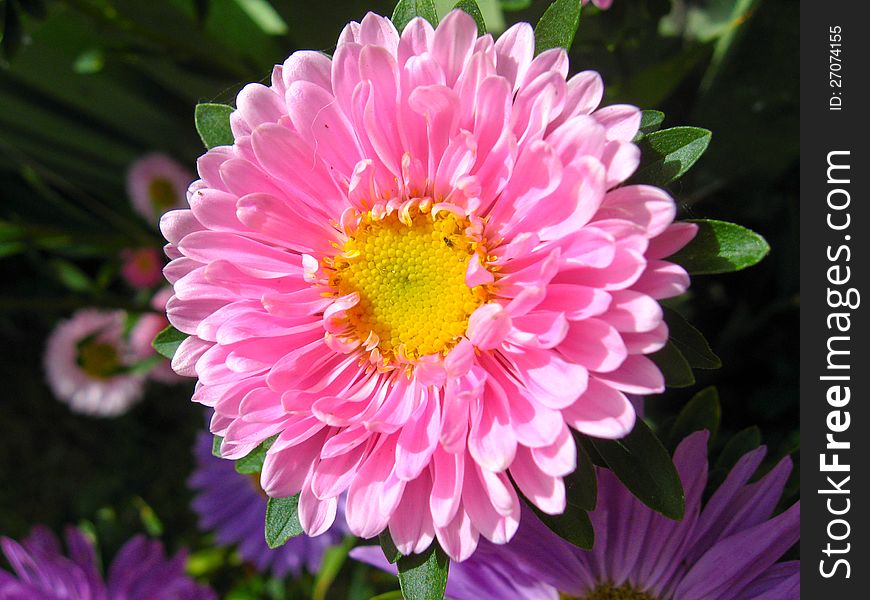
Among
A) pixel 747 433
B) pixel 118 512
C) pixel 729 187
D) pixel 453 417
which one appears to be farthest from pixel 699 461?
pixel 118 512

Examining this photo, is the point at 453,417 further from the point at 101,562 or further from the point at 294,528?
the point at 101,562

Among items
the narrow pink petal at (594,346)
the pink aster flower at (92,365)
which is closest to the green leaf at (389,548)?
the narrow pink petal at (594,346)

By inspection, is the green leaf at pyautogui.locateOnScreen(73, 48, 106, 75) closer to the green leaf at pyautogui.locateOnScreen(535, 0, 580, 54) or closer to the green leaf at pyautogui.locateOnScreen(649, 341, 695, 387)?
the green leaf at pyautogui.locateOnScreen(535, 0, 580, 54)

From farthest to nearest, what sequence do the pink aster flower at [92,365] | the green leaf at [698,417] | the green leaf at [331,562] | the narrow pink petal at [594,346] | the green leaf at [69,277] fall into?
1. the pink aster flower at [92,365]
2. the green leaf at [69,277]
3. the green leaf at [331,562]
4. the green leaf at [698,417]
5. the narrow pink petal at [594,346]

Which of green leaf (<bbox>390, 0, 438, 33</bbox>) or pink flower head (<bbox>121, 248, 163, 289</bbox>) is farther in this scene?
pink flower head (<bbox>121, 248, 163, 289</bbox>)

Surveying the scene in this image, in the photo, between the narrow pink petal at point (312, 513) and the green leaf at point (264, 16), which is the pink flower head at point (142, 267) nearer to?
the green leaf at point (264, 16)

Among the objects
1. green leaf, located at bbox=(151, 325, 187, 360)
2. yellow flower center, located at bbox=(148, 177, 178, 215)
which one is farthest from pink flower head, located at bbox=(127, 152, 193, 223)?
green leaf, located at bbox=(151, 325, 187, 360)

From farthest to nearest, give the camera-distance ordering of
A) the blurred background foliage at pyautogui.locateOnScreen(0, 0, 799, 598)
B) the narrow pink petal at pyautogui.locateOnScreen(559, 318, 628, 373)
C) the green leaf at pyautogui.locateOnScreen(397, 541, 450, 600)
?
1. the blurred background foliage at pyautogui.locateOnScreen(0, 0, 799, 598)
2. the green leaf at pyautogui.locateOnScreen(397, 541, 450, 600)
3. the narrow pink petal at pyautogui.locateOnScreen(559, 318, 628, 373)
